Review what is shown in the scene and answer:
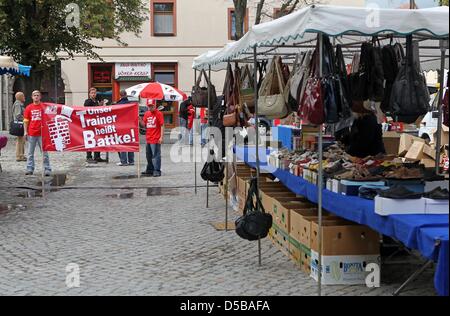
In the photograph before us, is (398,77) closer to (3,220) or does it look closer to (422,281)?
(422,281)

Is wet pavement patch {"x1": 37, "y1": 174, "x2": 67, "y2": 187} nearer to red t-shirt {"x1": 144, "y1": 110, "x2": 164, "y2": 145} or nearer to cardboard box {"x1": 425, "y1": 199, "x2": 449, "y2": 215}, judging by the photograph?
red t-shirt {"x1": 144, "y1": 110, "x2": 164, "y2": 145}

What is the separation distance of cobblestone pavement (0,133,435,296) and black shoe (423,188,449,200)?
42.5 inches

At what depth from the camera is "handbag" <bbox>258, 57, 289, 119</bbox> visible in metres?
6.93

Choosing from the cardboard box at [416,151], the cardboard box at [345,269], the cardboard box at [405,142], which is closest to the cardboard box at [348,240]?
the cardboard box at [345,269]

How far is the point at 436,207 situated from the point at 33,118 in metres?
10.5

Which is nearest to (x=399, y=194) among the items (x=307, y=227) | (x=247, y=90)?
(x=307, y=227)

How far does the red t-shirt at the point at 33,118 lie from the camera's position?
13758mm

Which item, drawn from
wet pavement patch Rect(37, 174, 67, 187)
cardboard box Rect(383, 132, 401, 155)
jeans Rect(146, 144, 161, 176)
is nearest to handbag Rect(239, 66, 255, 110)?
cardboard box Rect(383, 132, 401, 155)

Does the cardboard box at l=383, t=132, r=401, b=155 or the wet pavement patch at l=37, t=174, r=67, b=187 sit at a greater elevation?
the cardboard box at l=383, t=132, r=401, b=155

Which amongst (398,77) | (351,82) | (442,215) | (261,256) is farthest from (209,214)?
(442,215)

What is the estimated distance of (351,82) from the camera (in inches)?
268
